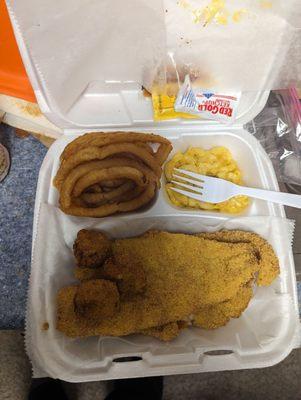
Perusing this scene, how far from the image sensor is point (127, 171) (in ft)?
3.01

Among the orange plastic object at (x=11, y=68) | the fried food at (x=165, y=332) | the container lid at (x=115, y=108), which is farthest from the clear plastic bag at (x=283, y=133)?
the orange plastic object at (x=11, y=68)

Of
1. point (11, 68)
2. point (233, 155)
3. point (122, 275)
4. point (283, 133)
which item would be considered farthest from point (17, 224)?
point (283, 133)

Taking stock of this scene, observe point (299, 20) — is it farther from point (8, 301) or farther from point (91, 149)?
point (8, 301)

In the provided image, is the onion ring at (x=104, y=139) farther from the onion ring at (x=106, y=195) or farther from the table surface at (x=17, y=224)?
the table surface at (x=17, y=224)

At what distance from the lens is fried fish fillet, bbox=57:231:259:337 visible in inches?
33.1

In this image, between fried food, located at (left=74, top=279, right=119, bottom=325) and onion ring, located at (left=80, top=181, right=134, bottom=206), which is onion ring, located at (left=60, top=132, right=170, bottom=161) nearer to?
onion ring, located at (left=80, top=181, right=134, bottom=206)

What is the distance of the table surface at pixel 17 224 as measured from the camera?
1266 millimetres

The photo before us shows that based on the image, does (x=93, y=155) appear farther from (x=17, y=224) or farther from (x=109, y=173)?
(x=17, y=224)

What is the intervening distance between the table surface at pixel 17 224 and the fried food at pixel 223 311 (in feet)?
1.27

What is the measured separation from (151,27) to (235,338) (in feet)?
2.33

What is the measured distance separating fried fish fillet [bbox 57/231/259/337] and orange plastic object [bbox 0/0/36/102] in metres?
0.58

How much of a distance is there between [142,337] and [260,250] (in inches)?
13.9

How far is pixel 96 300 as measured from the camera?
808 millimetres

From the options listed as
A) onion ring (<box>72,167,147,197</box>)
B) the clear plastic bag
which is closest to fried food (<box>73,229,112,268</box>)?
onion ring (<box>72,167,147,197</box>)
